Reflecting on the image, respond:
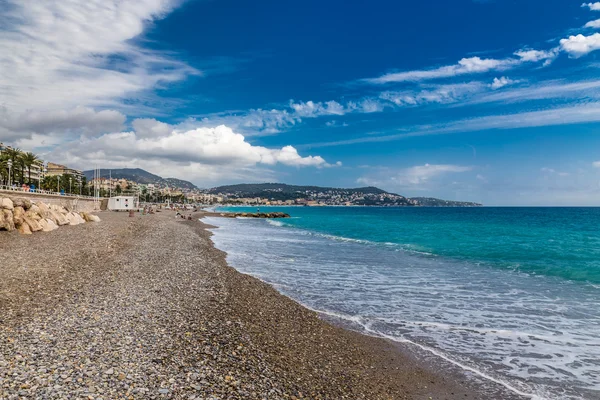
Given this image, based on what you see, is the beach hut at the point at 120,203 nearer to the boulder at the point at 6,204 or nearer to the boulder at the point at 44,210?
the boulder at the point at 44,210

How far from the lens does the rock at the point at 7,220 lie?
92.1ft

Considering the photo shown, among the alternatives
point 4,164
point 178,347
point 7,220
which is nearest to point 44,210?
point 7,220

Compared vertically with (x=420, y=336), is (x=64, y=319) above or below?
above

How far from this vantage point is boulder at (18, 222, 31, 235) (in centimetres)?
2880

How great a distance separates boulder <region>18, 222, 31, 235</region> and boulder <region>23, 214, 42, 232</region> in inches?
13.7

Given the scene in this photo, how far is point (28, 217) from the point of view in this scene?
30797mm

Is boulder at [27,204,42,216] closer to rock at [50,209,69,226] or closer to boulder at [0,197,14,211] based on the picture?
rock at [50,209,69,226]

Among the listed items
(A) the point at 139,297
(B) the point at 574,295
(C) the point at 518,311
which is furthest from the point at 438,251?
(A) the point at 139,297

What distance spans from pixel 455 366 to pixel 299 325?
440 cm

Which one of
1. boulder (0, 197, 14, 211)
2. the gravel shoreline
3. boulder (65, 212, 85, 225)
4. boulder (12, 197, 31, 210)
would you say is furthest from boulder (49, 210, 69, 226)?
the gravel shoreline

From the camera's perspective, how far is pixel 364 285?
1839 centimetres

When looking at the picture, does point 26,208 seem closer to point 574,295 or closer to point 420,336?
point 420,336

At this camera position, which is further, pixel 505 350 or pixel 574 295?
pixel 574 295

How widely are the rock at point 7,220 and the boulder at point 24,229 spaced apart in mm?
544
